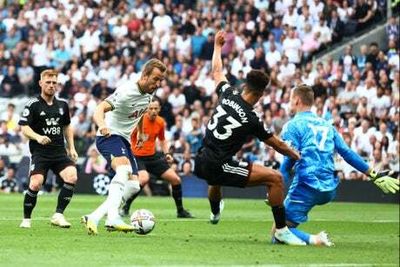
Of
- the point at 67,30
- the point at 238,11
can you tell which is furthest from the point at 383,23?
the point at 67,30

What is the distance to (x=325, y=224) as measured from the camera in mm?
18859

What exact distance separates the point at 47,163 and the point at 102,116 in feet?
7.16

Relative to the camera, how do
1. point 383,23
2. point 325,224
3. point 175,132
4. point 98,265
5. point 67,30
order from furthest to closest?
point 67,30 → point 383,23 → point 175,132 → point 325,224 → point 98,265

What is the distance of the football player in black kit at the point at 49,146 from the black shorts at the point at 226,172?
2.87 m

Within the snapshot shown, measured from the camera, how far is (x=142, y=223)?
15.0m

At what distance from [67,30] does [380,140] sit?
12.1m

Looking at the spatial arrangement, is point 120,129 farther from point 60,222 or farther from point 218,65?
point 218,65

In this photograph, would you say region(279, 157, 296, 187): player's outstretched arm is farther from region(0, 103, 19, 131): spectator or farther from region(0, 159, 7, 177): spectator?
region(0, 103, 19, 131): spectator

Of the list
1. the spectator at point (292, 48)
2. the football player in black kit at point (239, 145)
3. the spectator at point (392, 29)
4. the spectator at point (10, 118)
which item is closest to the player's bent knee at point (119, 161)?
the football player in black kit at point (239, 145)

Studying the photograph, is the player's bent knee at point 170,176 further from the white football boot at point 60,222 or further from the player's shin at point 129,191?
the white football boot at point 60,222

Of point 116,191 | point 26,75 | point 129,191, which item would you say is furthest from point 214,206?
point 26,75

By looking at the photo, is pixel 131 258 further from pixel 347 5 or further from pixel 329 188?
pixel 347 5

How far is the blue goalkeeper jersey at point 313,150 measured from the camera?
46.6 feet

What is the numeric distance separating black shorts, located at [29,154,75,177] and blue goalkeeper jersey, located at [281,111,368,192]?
12.1 feet
